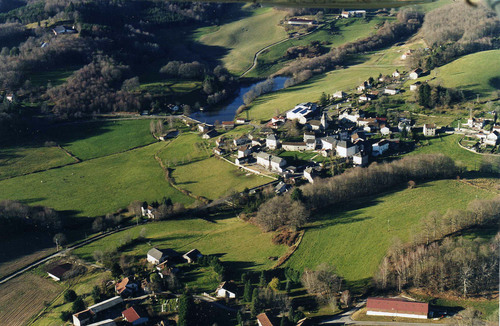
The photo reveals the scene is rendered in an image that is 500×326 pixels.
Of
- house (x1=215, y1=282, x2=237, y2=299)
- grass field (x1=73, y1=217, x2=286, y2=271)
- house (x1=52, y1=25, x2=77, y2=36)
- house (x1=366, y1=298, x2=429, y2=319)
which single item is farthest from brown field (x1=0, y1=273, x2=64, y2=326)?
house (x1=52, y1=25, x2=77, y2=36)

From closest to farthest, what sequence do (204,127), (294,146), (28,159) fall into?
(294,146), (28,159), (204,127)

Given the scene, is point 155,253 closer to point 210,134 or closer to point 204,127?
point 210,134

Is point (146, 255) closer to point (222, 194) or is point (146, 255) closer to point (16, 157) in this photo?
point (222, 194)

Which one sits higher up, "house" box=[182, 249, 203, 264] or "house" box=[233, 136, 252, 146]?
"house" box=[233, 136, 252, 146]

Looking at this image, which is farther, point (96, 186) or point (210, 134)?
point (210, 134)

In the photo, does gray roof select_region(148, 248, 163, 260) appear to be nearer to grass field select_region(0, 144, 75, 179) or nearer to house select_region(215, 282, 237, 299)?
house select_region(215, 282, 237, 299)

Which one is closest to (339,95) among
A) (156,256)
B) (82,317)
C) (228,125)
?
(228,125)

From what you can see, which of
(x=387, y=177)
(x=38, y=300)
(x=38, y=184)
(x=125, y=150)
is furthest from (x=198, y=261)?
A: (x=125, y=150)
